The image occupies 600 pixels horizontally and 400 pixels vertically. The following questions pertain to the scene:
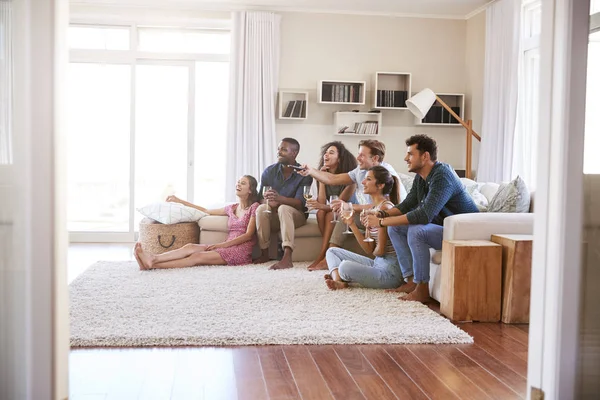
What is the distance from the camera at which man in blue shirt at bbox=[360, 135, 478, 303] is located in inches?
164

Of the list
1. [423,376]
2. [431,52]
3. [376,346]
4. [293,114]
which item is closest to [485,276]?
[376,346]

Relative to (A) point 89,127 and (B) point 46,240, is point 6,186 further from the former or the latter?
(A) point 89,127

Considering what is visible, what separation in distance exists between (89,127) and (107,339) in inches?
198

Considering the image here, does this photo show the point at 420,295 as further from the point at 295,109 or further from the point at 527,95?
the point at 295,109

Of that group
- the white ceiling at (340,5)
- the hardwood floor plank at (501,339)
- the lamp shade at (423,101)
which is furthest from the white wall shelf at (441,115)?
the hardwood floor plank at (501,339)

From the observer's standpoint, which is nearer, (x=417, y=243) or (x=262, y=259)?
(x=417, y=243)

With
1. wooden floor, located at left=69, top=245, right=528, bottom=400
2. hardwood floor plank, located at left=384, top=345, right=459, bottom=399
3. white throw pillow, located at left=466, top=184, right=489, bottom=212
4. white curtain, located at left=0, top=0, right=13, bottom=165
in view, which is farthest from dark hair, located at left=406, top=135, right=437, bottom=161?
white curtain, located at left=0, top=0, right=13, bottom=165

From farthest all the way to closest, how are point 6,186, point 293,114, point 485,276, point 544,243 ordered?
point 293,114
point 485,276
point 544,243
point 6,186

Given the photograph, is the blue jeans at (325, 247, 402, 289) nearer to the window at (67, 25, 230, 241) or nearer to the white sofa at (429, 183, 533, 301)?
the white sofa at (429, 183, 533, 301)

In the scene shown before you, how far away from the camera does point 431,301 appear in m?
4.34

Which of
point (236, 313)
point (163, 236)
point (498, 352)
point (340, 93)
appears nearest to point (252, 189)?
point (163, 236)

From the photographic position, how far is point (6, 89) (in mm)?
1790

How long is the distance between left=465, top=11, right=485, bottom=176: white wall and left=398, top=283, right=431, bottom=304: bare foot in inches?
148

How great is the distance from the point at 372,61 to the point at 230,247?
3414mm
